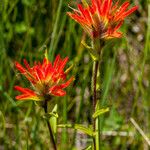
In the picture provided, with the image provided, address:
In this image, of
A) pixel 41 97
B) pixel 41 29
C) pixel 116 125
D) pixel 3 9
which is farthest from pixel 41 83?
pixel 41 29

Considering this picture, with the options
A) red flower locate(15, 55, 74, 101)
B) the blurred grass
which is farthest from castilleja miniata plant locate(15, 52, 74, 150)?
the blurred grass

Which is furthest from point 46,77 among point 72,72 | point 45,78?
point 72,72

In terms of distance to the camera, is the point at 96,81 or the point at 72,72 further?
the point at 72,72

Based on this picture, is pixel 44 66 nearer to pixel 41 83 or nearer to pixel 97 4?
pixel 41 83

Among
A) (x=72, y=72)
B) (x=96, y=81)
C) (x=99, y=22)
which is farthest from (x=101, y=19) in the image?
(x=72, y=72)

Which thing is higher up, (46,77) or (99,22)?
(99,22)

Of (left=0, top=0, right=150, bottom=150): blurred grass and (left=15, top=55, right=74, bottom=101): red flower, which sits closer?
(left=15, top=55, right=74, bottom=101): red flower

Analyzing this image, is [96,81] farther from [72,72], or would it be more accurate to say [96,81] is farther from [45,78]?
[72,72]

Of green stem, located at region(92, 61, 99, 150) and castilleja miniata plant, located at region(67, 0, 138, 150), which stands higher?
castilleja miniata plant, located at region(67, 0, 138, 150)

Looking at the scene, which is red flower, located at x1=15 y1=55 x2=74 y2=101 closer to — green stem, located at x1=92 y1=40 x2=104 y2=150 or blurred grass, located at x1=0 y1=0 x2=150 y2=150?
green stem, located at x1=92 y1=40 x2=104 y2=150
